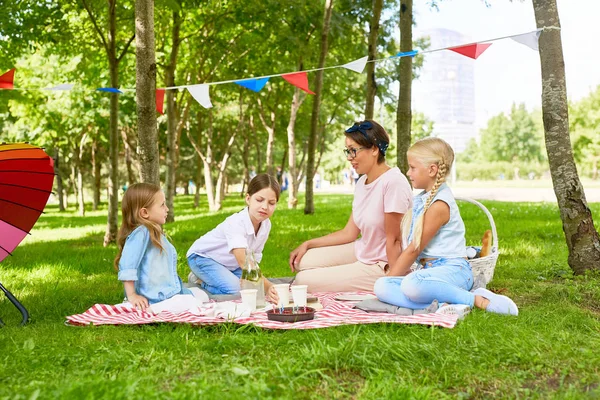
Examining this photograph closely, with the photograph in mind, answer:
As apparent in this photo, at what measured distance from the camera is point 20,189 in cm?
490

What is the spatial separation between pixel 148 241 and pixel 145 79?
3.01 metres

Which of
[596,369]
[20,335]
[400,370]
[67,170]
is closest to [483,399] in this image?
[400,370]

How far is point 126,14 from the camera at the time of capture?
12.3m

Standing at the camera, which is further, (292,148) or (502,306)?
(292,148)

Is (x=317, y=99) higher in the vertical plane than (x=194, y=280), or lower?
higher

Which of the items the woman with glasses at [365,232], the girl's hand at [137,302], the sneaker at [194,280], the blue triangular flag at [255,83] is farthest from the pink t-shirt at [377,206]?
the blue triangular flag at [255,83]

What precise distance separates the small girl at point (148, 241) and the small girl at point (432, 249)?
1627mm

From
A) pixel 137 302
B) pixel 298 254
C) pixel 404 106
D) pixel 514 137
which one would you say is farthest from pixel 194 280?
pixel 514 137

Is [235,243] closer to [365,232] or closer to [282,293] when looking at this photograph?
[282,293]

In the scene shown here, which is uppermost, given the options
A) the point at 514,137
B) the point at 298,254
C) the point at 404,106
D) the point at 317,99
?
the point at 514,137

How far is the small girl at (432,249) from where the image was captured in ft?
15.4

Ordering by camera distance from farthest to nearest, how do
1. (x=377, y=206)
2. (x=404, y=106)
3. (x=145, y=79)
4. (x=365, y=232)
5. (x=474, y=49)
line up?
1. (x=404, y=106)
2. (x=145, y=79)
3. (x=474, y=49)
4. (x=365, y=232)
5. (x=377, y=206)

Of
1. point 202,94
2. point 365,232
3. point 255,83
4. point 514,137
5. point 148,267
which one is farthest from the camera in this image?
point 514,137

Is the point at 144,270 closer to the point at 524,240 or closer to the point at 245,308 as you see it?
the point at 245,308
